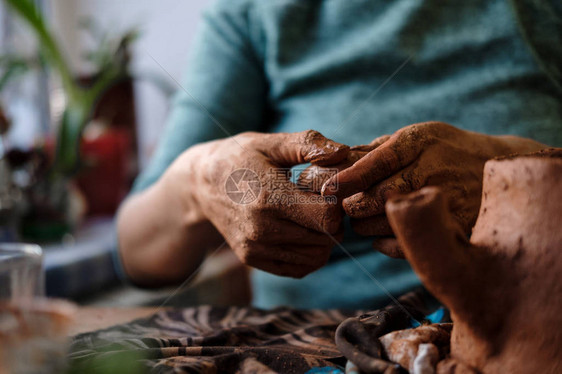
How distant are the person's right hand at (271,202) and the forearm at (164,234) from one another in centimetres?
10

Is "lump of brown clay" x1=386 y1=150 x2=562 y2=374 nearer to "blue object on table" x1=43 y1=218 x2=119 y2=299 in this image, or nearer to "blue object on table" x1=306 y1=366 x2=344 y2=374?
"blue object on table" x1=306 y1=366 x2=344 y2=374

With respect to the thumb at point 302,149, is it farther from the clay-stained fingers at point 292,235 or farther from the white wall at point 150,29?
the white wall at point 150,29

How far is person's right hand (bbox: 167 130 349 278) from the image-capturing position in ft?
1.15

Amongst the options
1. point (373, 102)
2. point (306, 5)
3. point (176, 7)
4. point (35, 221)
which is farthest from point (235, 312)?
point (176, 7)

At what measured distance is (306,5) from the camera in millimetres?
582

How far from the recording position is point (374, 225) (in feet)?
1.17

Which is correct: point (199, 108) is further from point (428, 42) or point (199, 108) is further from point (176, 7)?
point (176, 7)

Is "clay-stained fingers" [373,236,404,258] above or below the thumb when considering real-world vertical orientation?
below

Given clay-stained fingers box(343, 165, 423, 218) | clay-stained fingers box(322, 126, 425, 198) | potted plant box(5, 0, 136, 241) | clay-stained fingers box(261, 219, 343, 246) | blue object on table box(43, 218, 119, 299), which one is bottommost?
blue object on table box(43, 218, 119, 299)

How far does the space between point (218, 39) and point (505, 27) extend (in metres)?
0.36

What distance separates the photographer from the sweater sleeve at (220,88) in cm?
61

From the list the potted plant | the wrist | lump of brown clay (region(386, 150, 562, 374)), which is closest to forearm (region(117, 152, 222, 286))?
the wrist

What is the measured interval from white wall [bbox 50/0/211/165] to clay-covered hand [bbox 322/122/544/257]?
1725 millimetres

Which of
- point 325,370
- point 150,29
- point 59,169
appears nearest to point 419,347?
point 325,370
